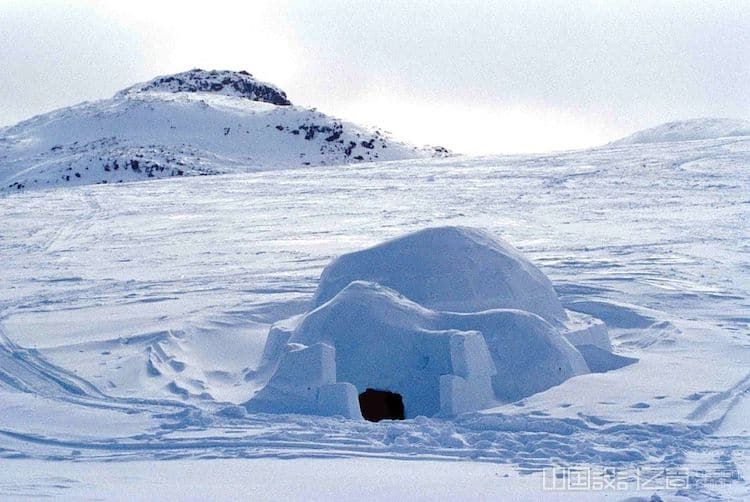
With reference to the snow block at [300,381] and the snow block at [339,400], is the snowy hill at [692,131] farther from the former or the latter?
the snow block at [339,400]

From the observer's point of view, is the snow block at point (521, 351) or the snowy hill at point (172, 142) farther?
the snowy hill at point (172, 142)

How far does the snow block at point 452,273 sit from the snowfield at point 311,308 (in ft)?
3.18

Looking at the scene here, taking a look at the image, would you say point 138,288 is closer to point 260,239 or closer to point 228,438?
point 260,239

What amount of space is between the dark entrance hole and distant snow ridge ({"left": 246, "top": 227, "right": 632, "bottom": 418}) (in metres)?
0.06

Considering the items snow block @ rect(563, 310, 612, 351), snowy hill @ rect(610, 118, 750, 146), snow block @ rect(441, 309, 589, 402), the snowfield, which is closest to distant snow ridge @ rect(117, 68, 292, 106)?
snowy hill @ rect(610, 118, 750, 146)

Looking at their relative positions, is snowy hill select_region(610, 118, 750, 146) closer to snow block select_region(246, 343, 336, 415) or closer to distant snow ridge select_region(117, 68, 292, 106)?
distant snow ridge select_region(117, 68, 292, 106)

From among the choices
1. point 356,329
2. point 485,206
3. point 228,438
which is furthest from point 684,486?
point 485,206

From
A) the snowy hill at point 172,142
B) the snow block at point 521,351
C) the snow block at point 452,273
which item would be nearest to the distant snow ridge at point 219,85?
the snowy hill at point 172,142

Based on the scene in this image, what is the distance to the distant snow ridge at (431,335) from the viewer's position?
959 centimetres

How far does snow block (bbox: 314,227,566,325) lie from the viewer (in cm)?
1148

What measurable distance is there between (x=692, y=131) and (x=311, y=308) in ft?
121

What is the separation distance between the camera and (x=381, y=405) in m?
10.2

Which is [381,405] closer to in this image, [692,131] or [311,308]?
[311,308]

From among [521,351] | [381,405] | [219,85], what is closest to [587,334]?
[521,351]
